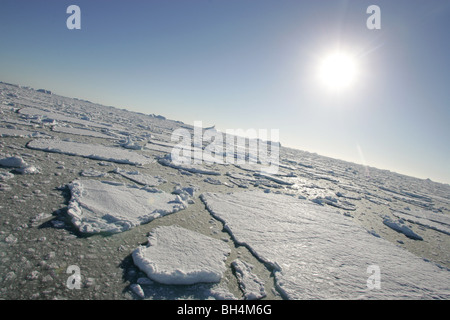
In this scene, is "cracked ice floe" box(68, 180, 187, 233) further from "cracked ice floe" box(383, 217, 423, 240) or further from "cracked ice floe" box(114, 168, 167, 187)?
"cracked ice floe" box(383, 217, 423, 240)

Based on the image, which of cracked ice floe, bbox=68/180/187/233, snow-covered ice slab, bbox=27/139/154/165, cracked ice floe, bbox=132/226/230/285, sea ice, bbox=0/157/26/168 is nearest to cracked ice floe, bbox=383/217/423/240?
cracked ice floe, bbox=132/226/230/285

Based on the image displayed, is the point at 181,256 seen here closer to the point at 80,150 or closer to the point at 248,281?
the point at 248,281

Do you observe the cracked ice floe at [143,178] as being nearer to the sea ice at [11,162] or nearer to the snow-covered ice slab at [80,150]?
the snow-covered ice slab at [80,150]

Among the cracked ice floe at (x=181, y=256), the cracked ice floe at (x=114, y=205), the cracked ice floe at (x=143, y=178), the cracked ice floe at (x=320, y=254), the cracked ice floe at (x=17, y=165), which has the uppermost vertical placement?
the cracked ice floe at (x=17, y=165)

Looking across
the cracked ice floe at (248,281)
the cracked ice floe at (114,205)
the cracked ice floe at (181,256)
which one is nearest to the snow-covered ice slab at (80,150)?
the cracked ice floe at (114,205)

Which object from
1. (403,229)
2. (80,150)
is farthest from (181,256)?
(403,229)

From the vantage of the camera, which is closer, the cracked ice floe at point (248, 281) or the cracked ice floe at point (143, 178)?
the cracked ice floe at point (248, 281)

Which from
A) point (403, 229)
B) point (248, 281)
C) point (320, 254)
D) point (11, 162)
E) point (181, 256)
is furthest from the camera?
point (403, 229)
